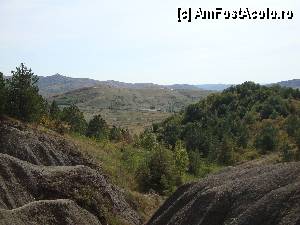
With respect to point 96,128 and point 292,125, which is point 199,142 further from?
point 96,128

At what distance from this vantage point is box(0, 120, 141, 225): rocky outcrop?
2689cm

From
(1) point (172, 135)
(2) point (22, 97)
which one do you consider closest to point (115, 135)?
(1) point (172, 135)

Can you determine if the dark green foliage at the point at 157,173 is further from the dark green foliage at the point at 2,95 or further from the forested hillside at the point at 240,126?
the forested hillside at the point at 240,126

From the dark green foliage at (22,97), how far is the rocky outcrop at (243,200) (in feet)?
87.0

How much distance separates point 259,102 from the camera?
12169cm

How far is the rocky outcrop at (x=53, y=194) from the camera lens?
26.9m

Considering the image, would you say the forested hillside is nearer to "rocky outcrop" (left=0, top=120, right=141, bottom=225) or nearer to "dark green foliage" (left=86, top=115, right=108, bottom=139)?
"dark green foliage" (left=86, top=115, right=108, bottom=139)

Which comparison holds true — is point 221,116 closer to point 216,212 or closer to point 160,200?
point 160,200

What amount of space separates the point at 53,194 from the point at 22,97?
19.0 meters

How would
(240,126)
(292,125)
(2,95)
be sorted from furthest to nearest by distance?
(240,126) → (292,125) → (2,95)

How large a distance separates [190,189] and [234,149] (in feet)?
218

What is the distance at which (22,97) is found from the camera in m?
49.8

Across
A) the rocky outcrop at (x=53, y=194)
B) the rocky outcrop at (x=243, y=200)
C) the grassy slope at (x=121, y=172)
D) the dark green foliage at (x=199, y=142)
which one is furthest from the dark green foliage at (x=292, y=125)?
the rocky outcrop at (x=243, y=200)

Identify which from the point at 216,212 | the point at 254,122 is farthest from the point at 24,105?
the point at 254,122
